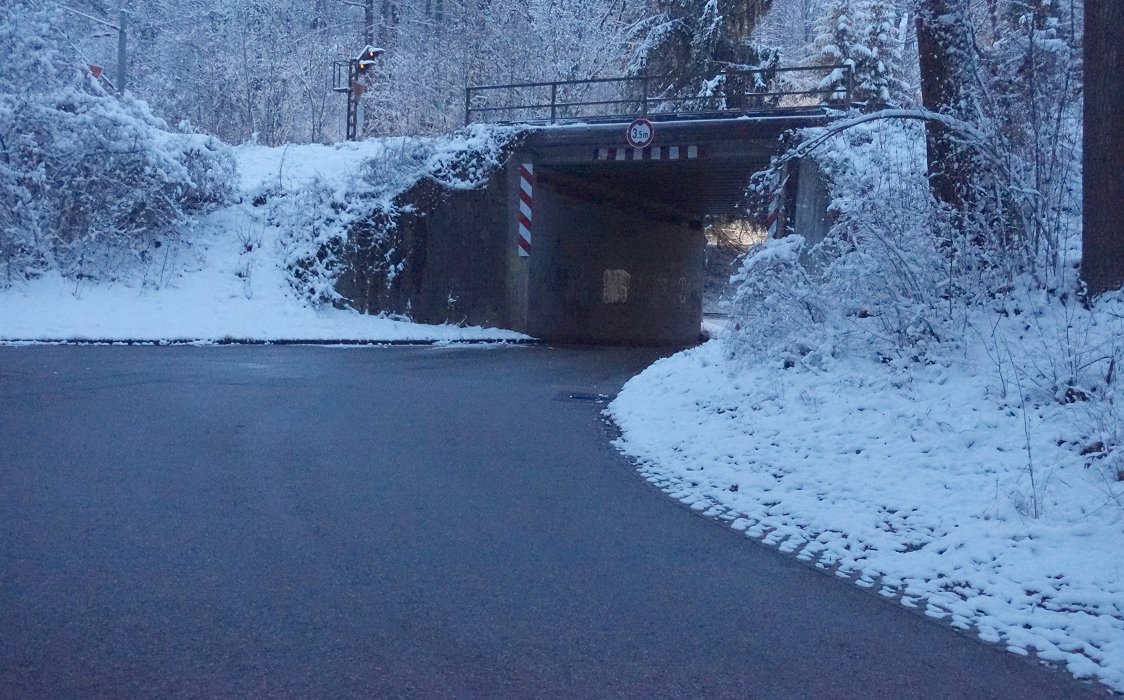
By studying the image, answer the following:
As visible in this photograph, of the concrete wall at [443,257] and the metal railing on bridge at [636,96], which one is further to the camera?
the metal railing on bridge at [636,96]

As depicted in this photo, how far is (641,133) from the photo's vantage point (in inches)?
896

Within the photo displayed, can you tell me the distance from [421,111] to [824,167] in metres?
28.9

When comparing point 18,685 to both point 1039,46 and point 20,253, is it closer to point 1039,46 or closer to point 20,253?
point 1039,46

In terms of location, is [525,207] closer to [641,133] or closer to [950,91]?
[641,133]

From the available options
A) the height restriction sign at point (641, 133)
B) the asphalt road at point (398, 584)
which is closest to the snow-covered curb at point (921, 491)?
the asphalt road at point (398, 584)

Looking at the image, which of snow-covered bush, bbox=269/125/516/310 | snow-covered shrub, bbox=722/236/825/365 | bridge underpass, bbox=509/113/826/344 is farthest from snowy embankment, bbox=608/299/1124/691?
snow-covered bush, bbox=269/125/516/310

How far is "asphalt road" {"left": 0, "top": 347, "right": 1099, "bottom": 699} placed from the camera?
446 centimetres

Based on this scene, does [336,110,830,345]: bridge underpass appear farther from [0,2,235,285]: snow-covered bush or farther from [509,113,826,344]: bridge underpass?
[0,2,235,285]: snow-covered bush

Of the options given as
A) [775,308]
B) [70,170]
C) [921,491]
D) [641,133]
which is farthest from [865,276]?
[70,170]

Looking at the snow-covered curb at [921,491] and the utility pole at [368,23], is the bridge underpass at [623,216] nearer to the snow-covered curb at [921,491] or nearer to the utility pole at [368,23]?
the snow-covered curb at [921,491]

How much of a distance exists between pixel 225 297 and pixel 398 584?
1791 cm

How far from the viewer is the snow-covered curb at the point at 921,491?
551 cm

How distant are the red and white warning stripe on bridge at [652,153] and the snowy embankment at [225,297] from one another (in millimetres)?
4526

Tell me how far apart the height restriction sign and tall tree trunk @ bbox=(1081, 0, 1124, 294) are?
13.6m
